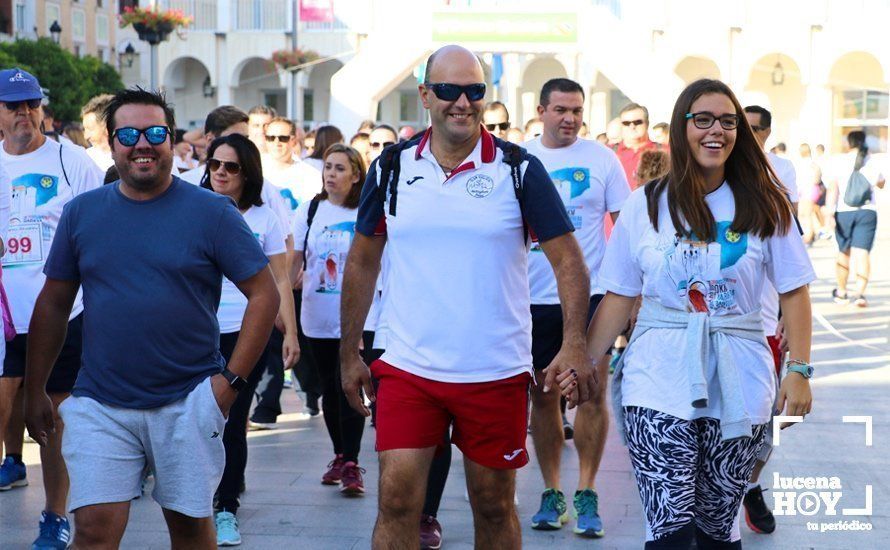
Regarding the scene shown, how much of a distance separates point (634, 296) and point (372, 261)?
98 centimetres

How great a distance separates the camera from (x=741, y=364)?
4.54m

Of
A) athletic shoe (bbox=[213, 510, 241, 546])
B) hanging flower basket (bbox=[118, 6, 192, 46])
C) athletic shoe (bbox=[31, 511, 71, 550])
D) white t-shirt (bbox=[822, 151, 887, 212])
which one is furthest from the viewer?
hanging flower basket (bbox=[118, 6, 192, 46])

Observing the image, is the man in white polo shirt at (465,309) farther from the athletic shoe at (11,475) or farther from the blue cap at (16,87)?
the athletic shoe at (11,475)

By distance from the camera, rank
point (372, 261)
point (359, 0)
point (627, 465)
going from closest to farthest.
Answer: point (372, 261)
point (627, 465)
point (359, 0)

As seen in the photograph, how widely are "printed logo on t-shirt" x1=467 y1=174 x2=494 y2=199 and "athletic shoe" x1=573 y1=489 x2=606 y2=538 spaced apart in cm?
236

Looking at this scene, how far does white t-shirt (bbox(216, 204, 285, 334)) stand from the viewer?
663 centimetres

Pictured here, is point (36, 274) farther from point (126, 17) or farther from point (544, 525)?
point (126, 17)

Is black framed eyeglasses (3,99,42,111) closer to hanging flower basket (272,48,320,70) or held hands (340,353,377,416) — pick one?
held hands (340,353,377,416)

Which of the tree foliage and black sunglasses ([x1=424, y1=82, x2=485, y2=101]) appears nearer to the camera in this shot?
black sunglasses ([x1=424, y1=82, x2=485, y2=101])

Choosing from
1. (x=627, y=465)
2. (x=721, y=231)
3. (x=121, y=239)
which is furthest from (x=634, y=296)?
(x=627, y=465)

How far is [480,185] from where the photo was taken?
4684mm

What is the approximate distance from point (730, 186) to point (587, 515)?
235cm

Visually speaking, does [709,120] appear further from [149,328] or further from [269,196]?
[269,196]

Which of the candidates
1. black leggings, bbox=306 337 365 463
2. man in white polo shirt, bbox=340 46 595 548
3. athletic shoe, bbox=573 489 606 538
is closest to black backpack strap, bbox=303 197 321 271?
black leggings, bbox=306 337 365 463
